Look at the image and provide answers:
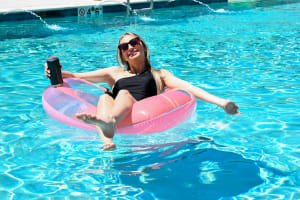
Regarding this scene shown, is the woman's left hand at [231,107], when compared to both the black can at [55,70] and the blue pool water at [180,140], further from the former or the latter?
the black can at [55,70]

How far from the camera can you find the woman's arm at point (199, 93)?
119 inches

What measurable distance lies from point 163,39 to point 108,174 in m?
6.37

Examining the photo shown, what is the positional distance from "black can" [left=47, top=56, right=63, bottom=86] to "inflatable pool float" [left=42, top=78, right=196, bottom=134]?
2.4 inches

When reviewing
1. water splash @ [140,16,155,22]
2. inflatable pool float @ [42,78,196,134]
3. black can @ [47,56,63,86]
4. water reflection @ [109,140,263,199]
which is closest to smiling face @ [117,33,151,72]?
inflatable pool float @ [42,78,196,134]

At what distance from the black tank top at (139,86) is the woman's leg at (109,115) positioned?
0.57ft

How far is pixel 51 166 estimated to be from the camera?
10.3ft

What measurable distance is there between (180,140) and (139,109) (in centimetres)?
54

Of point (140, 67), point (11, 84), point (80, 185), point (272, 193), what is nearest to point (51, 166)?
point (80, 185)

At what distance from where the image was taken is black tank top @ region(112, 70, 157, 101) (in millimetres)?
3607

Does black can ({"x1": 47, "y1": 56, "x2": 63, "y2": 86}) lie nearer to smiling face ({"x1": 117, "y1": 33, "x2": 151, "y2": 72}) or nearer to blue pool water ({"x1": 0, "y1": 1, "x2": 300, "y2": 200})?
blue pool water ({"x1": 0, "y1": 1, "x2": 300, "y2": 200})

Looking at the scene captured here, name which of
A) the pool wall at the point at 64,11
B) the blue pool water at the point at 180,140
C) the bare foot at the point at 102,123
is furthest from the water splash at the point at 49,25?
the bare foot at the point at 102,123

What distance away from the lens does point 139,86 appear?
3619mm

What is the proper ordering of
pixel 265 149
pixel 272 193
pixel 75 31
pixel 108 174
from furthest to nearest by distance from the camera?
pixel 75 31 → pixel 265 149 → pixel 108 174 → pixel 272 193

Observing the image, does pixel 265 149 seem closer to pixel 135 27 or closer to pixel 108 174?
pixel 108 174
